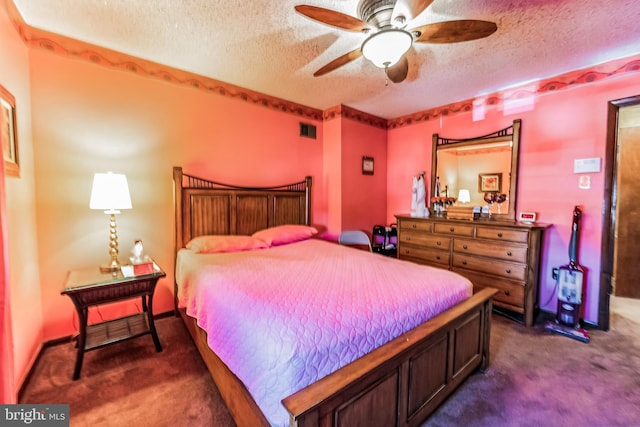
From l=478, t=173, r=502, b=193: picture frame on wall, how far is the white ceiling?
3.30 ft

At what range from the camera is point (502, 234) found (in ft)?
9.06

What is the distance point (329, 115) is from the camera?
390 cm

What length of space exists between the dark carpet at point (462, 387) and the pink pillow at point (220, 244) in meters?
0.80

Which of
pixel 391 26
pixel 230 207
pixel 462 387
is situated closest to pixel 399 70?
pixel 391 26

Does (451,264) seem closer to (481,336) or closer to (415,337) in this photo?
(481,336)

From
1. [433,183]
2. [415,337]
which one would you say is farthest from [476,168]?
[415,337]

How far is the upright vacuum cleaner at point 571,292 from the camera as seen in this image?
251 cm

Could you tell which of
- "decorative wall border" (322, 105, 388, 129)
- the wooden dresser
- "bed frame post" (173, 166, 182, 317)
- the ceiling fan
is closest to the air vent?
"decorative wall border" (322, 105, 388, 129)

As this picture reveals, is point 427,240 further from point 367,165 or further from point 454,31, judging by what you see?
point 454,31

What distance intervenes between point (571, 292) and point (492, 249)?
0.73 m

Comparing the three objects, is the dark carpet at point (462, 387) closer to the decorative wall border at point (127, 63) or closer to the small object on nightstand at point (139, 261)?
the small object on nightstand at point (139, 261)

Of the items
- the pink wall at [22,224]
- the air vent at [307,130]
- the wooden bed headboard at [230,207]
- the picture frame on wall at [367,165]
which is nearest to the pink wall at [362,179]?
the picture frame on wall at [367,165]

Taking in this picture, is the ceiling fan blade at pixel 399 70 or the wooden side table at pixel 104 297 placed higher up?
the ceiling fan blade at pixel 399 70

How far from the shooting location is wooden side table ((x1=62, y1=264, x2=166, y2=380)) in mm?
1852
